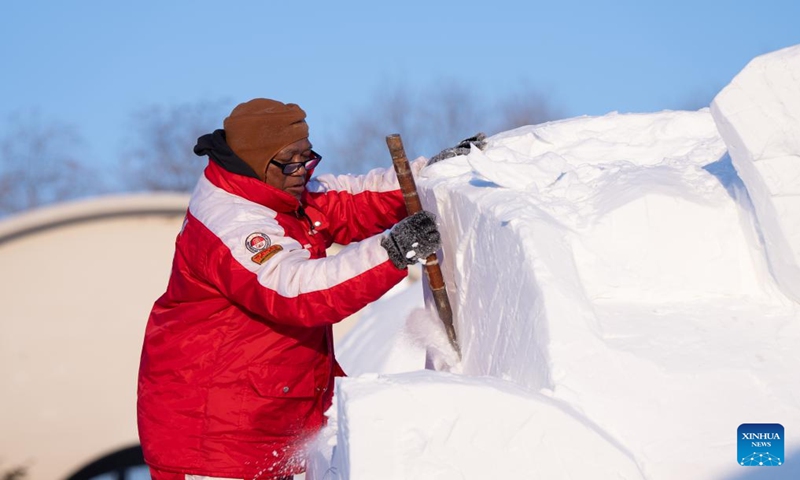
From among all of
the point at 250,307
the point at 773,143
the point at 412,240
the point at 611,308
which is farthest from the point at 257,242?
the point at 773,143

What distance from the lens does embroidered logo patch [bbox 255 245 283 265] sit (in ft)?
10.5

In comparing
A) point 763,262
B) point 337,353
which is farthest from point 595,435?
point 337,353

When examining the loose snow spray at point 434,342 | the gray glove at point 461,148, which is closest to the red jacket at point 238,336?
the loose snow spray at point 434,342

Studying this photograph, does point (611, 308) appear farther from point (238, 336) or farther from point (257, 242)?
point (238, 336)

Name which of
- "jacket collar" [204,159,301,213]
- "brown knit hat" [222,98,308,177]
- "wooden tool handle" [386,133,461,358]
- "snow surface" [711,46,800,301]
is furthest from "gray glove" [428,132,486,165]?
"snow surface" [711,46,800,301]

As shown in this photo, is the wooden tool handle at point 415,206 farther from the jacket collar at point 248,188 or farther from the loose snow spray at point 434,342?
the jacket collar at point 248,188

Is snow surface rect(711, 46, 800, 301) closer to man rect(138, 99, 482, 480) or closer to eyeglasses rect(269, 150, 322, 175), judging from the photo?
man rect(138, 99, 482, 480)

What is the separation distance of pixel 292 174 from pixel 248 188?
0.21 m

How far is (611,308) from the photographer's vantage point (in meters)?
2.87

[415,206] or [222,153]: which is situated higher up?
[222,153]

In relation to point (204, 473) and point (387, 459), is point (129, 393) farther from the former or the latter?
point (387, 459)

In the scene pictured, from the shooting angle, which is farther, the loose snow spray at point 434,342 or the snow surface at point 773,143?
the loose snow spray at point 434,342

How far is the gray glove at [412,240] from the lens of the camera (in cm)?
316

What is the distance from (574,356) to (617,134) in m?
1.52
